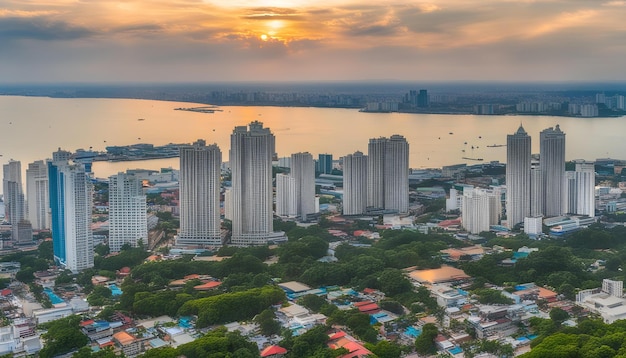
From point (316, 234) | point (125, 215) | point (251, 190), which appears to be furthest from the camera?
point (251, 190)

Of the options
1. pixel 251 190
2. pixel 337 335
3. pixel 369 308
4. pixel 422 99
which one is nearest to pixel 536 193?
pixel 251 190

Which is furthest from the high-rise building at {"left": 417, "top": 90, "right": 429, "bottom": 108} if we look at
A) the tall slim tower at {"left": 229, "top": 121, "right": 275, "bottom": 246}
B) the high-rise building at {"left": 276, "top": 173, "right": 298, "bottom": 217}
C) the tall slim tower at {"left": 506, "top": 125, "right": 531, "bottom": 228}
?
the tall slim tower at {"left": 229, "top": 121, "right": 275, "bottom": 246}

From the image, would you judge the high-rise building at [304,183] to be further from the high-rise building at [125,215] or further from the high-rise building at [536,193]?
the high-rise building at [536,193]

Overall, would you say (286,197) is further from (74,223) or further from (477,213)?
(74,223)

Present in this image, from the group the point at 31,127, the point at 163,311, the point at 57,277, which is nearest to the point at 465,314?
the point at 163,311

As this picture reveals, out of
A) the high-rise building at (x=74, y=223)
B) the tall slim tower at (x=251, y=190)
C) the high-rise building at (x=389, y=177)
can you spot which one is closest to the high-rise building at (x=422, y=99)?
the high-rise building at (x=389, y=177)

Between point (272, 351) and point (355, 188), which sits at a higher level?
point (355, 188)

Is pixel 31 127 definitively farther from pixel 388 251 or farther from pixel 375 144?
pixel 388 251
